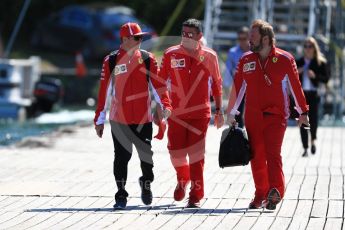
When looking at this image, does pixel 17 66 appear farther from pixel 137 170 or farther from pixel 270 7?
pixel 137 170

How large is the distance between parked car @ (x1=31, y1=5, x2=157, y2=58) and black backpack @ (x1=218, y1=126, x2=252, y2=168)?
84.5 feet

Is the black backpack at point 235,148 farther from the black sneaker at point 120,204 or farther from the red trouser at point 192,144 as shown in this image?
the black sneaker at point 120,204

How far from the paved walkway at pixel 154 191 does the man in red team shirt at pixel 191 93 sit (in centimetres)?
47

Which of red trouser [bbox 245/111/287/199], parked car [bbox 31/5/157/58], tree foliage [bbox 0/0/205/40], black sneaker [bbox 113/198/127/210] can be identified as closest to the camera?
red trouser [bbox 245/111/287/199]

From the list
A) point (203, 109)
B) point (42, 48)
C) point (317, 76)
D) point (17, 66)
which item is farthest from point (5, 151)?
point (42, 48)

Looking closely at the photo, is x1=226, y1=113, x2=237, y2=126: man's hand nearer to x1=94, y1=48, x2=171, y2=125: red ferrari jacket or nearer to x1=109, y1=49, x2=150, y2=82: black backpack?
x1=94, y1=48, x2=171, y2=125: red ferrari jacket

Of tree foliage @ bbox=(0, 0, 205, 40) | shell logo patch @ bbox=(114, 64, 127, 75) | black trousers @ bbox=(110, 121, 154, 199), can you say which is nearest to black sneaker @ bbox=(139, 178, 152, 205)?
black trousers @ bbox=(110, 121, 154, 199)

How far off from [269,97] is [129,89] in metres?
1.33

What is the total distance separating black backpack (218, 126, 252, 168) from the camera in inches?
393

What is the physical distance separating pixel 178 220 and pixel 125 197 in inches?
34.3

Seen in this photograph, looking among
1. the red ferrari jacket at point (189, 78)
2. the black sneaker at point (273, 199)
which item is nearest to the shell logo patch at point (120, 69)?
the red ferrari jacket at point (189, 78)

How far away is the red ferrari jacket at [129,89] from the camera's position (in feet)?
33.0

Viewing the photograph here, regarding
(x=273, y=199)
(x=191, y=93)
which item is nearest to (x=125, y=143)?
(x=191, y=93)

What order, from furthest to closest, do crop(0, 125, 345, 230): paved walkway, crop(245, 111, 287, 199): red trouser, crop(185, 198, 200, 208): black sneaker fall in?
crop(185, 198, 200, 208): black sneaker → crop(245, 111, 287, 199): red trouser → crop(0, 125, 345, 230): paved walkway
